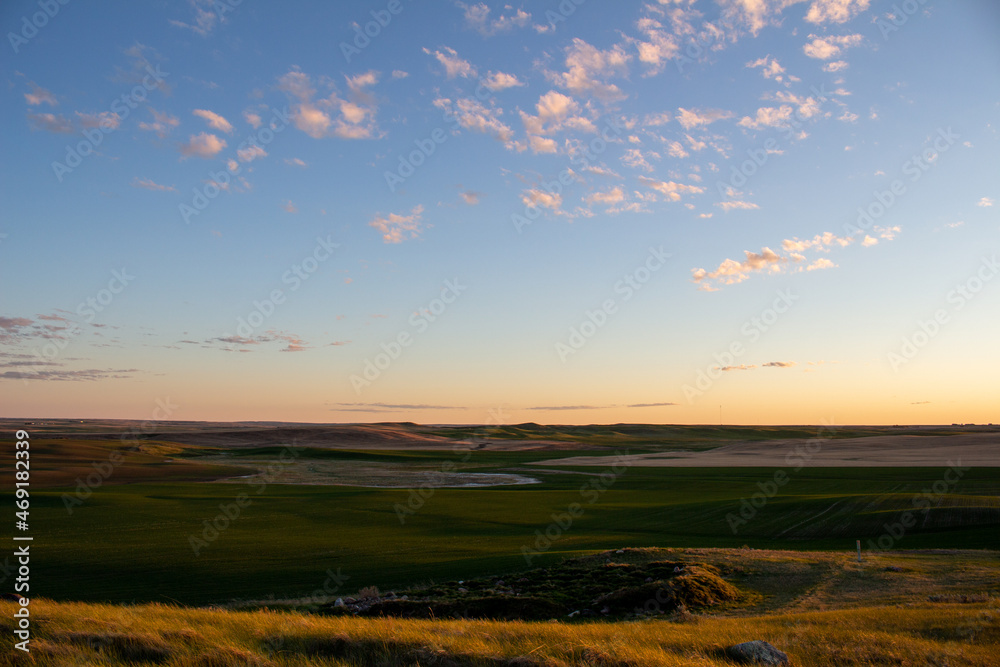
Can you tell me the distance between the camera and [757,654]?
9625 millimetres

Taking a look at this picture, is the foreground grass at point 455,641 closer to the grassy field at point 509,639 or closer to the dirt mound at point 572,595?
the grassy field at point 509,639

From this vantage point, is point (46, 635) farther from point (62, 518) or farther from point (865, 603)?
point (62, 518)

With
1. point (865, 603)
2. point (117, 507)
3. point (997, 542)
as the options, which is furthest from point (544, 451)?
point (865, 603)
